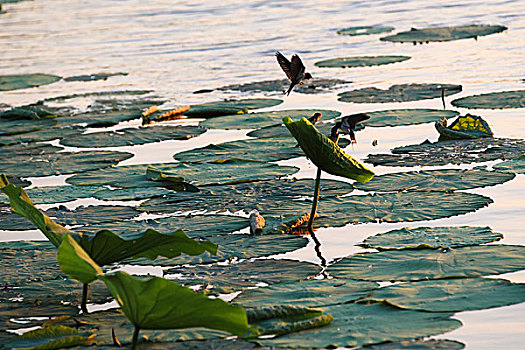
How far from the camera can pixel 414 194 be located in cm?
393

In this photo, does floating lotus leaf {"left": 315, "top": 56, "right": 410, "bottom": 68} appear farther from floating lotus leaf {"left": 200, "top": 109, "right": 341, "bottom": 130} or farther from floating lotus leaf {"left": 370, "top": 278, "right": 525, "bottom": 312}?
floating lotus leaf {"left": 370, "top": 278, "right": 525, "bottom": 312}

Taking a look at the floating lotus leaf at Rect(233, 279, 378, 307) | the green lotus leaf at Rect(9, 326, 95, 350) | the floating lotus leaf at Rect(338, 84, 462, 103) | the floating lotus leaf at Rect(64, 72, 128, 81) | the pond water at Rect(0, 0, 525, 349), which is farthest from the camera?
the floating lotus leaf at Rect(64, 72, 128, 81)

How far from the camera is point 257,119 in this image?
6.21m

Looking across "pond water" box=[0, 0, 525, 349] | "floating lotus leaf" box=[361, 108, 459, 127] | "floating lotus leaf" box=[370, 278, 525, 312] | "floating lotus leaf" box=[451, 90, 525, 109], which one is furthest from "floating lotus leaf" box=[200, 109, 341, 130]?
"floating lotus leaf" box=[370, 278, 525, 312]

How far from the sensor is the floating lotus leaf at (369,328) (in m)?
2.35

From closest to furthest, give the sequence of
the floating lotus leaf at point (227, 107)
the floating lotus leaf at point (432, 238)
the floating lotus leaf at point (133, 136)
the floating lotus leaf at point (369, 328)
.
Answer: the floating lotus leaf at point (369, 328)
the floating lotus leaf at point (432, 238)
the floating lotus leaf at point (133, 136)
the floating lotus leaf at point (227, 107)

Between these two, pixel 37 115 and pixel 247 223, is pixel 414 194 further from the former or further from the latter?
pixel 37 115

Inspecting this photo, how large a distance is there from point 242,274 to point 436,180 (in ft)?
4.73

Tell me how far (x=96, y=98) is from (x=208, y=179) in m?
3.84

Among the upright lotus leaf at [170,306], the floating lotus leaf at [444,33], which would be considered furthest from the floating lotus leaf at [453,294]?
the floating lotus leaf at [444,33]

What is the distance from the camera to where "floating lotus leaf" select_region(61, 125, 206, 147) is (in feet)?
19.4

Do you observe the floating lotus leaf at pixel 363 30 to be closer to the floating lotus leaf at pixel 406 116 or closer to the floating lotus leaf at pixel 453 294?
the floating lotus leaf at pixel 406 116

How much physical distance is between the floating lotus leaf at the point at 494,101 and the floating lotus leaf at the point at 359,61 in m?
2.51

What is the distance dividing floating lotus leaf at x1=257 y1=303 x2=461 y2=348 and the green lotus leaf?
0.52 metres
